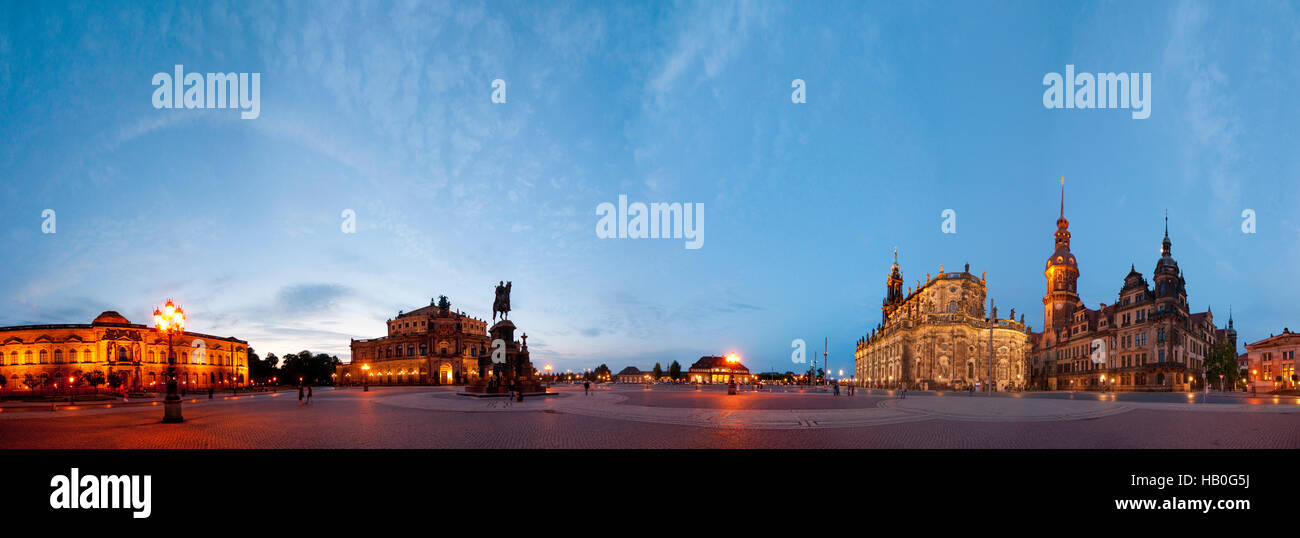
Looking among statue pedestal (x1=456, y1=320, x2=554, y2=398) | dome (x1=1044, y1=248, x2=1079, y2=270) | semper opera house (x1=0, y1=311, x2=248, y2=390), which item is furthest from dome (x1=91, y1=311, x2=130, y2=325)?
dome (x1=1044, y1=248, x2=1079, y2=270)

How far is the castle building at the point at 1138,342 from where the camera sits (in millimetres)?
62469

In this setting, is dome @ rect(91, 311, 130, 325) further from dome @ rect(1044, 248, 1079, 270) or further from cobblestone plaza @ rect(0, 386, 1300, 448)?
dome @ rect(1044, 248, 1079, 270)

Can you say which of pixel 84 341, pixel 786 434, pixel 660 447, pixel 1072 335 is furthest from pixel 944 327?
pixel 84 341

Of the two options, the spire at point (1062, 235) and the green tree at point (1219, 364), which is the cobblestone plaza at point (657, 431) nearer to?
the green tree at point (1219, 364)

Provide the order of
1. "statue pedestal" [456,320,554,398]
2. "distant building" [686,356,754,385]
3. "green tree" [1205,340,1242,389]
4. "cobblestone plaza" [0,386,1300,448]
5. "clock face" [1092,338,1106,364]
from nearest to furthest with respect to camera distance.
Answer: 1. "cobblestone plaza" [0,386,1300,448]
2. "statue pedestal" [456,320,554,398]
3. "green tree" [1205,340,1242,389]
4. "clock face" [1092,338,1106,364]
5. "distant building" [686,356,754,385]

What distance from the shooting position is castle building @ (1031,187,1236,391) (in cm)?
6247

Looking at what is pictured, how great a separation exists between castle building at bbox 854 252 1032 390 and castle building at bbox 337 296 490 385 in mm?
75059

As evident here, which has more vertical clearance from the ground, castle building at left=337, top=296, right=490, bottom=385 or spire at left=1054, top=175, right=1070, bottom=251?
spire at left=1054, top=175, right=1070, bottom=251

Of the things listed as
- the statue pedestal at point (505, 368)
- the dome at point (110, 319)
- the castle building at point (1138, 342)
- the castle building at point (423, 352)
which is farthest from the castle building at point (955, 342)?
the dome at point (110, 319)

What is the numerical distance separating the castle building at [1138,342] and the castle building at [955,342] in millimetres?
8179

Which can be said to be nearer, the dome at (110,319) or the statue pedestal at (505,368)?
the statue pedestal at (505,368)
